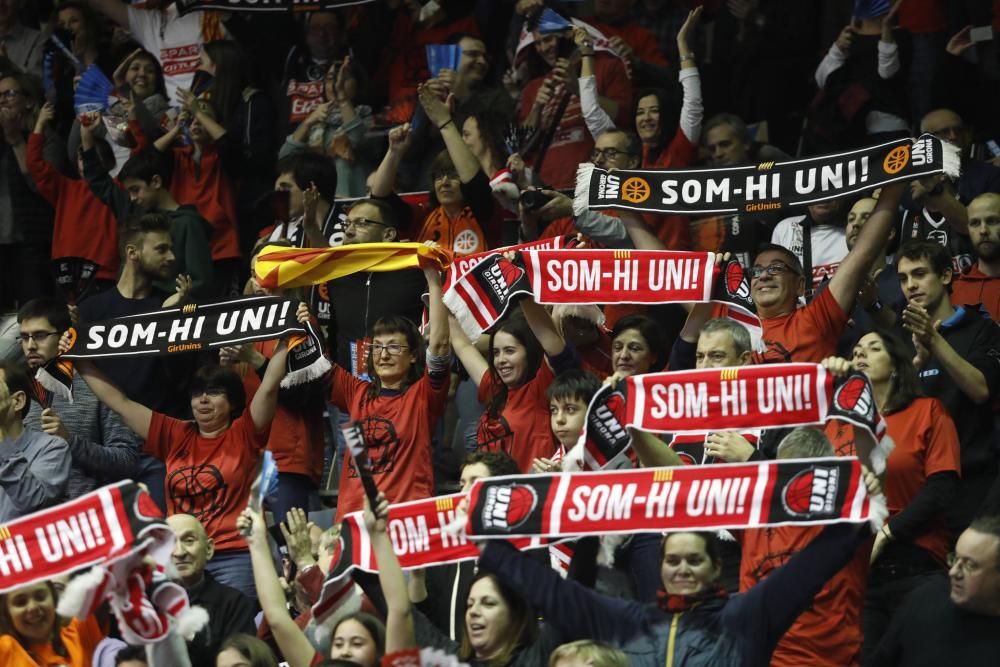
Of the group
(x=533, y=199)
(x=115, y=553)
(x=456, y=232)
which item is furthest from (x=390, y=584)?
(x=456, y=232)

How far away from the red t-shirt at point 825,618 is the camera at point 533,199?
278cm

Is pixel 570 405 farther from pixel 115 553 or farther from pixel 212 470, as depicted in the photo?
pixel 115 553

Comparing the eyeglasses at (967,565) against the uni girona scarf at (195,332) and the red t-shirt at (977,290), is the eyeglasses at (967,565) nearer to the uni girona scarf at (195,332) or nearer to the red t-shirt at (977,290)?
the red t-shirt at (977,290)

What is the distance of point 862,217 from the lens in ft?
25.6

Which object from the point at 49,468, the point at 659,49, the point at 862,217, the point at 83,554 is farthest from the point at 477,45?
the point at 83,554

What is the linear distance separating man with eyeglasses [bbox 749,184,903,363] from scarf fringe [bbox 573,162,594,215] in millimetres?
821

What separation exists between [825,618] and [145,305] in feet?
12.8

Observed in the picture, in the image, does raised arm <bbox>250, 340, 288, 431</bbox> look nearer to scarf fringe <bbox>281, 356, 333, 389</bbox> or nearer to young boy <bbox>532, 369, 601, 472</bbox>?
scarf fringe <bbox>281, 356, 333, 389</bbox>

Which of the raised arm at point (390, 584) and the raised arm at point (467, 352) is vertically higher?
the raised arm at point (467, 352)

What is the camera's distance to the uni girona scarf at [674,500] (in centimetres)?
498

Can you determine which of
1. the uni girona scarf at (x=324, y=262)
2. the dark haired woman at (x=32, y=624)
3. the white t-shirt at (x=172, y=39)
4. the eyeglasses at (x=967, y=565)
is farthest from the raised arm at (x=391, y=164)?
the eyeglasses at (x=967, y=565)

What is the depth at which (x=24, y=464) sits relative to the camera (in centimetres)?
709

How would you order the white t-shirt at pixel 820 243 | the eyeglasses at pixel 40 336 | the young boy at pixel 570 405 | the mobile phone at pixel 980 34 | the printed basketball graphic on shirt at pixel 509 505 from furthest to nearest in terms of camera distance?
1. the mobile phone at pixel 980 34
2. the white t-shirt at pixel 820 243
3. the eyeglasses at pixel 40 336
4. the young boy at pixel 570 405
5. the printed basketball graphic on shirt at pixel 509 505

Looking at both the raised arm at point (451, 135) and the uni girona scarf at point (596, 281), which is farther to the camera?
the raised arm at point (451, 135)
